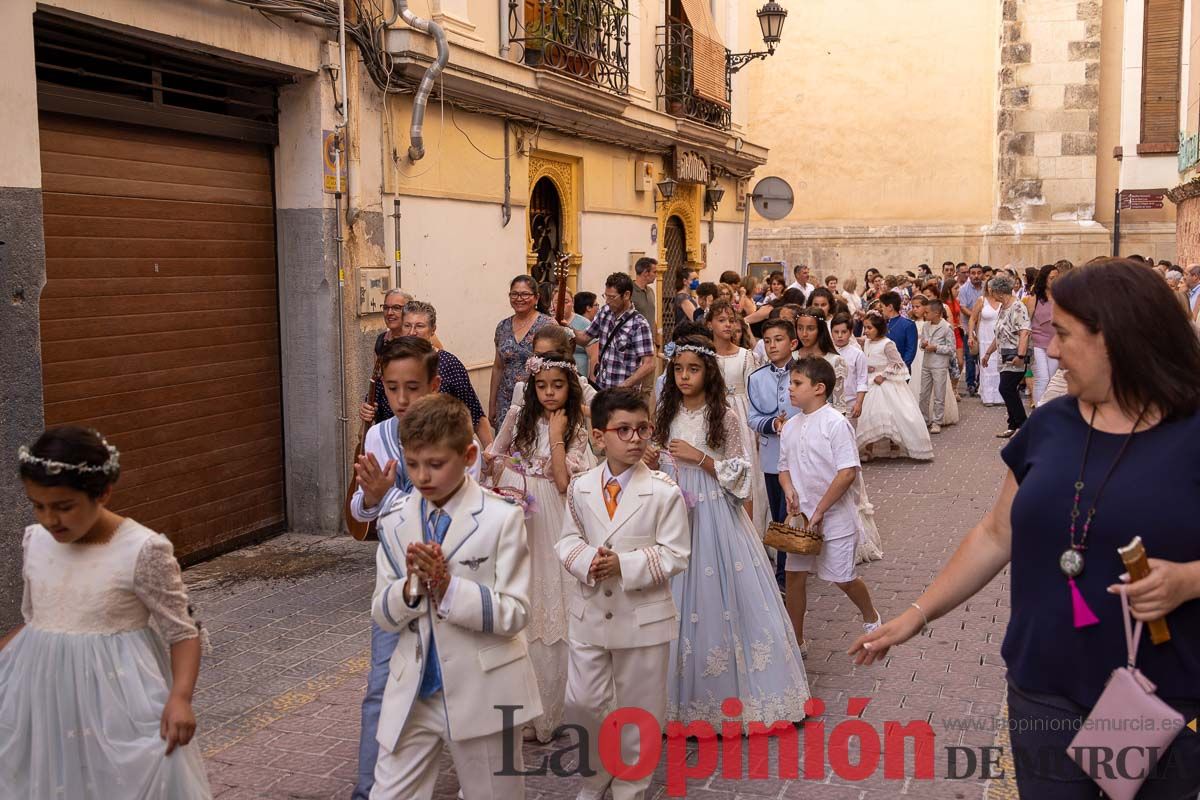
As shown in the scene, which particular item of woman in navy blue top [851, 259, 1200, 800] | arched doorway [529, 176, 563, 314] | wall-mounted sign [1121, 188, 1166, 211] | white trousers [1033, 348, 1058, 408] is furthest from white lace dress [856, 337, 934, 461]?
wall-mounted sign [1121, 188, 1166, 211]

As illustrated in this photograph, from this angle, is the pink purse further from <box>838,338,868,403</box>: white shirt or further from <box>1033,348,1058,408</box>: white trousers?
<box>1033,348,1058,408</box>: white trousers

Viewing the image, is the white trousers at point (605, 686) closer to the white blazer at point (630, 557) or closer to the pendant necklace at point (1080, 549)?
the white blazer at point (630, 557)

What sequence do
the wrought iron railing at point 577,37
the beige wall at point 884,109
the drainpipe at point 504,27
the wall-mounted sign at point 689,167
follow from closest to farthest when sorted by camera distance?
1. the drainpipe at point 504,27
2. the wrought iron railing at point 577,37
3. the wall-mounted sign at point 689,167
4. the beige wall at point 884,109

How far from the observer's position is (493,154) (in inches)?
468

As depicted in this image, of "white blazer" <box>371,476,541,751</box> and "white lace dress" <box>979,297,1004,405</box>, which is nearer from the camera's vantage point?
"white blazer" <box>371,476,541,751</box>

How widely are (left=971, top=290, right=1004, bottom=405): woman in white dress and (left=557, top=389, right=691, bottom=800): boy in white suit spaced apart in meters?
13.9

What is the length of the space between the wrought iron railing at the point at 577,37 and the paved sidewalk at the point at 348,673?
19.0ft

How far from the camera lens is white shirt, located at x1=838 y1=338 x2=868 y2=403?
995 cm

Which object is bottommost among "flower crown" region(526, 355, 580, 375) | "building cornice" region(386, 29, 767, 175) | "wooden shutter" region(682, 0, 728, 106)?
"flower crown" region(526, 355, 580, 375)

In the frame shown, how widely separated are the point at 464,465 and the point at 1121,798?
191cm

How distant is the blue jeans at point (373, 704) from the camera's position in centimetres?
443

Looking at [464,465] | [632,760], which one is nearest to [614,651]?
[632,760]

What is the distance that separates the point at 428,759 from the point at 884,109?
2650 cm

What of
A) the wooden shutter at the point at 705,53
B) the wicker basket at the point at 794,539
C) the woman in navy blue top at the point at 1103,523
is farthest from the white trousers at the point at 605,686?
the wooden shutter at the point at 705,53
